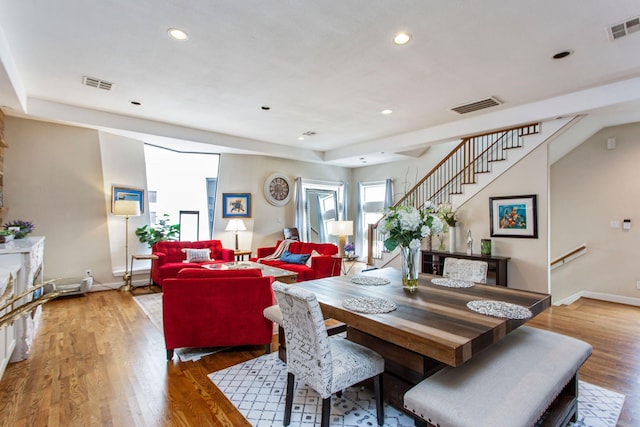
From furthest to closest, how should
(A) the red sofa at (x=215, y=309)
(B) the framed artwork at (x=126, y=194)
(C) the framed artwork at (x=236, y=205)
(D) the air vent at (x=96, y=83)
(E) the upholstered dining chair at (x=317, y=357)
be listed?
(C) the framed artwork at (x=236, y=205)
(B) the framed artwork at (x=126, y=194)
(D) the air vent at (x=96, y=83)
(A) the red sofa at (x=215, y=309)
(E) the upholstered dining chair at (x=317, y=357)

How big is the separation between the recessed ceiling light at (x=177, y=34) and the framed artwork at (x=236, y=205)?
175 inches

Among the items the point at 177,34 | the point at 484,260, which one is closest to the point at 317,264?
the point at 484,260

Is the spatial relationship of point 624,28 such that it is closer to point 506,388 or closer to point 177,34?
point 506,388

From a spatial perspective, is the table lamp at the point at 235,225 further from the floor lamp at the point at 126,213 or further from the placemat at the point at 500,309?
the placemat at the point at 500,309

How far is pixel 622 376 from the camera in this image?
2.59 m

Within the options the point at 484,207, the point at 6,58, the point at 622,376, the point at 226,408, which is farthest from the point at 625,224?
the point at 6,58

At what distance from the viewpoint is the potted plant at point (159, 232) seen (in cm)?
574

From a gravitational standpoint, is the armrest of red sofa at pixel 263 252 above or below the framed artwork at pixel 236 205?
below

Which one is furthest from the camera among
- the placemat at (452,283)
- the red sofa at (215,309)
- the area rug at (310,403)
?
the red sofa at (215,309)

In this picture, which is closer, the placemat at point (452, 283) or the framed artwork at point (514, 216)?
the placemat at point (452, 283)

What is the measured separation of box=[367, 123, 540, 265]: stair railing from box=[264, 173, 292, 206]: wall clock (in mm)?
2279

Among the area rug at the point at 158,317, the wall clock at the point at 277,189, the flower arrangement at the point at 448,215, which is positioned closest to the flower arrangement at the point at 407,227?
the area rug at the point at 158,317

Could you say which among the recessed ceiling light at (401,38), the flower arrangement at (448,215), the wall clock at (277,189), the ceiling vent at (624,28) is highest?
the recessed ceiling light at (401,38)

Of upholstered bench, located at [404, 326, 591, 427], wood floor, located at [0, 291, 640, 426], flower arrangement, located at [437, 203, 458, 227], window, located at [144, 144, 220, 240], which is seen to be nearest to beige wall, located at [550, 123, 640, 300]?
wood floor, located at [0, 291, 640, 426]
